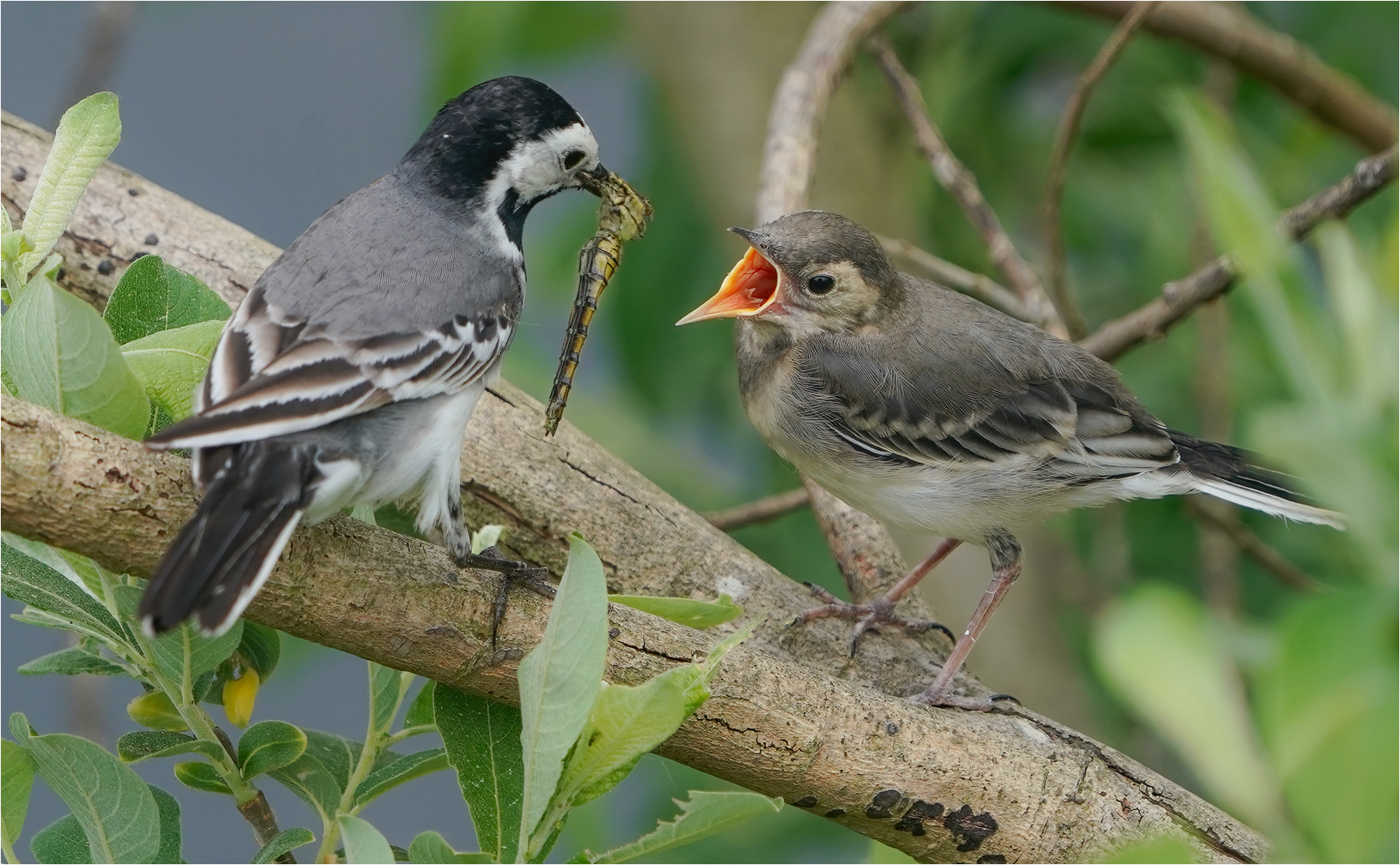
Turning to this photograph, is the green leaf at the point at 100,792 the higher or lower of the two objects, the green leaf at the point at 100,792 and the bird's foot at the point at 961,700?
the lower

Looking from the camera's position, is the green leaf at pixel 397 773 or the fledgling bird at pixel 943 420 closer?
the green leaf at pixel 397 773

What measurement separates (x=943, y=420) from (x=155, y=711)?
2.00m

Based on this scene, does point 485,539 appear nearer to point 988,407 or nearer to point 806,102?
point 988,407

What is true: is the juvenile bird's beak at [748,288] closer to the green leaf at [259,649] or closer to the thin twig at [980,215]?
the thin twig at [980,215]

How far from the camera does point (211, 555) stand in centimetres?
164

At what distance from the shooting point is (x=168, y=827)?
1.84 m

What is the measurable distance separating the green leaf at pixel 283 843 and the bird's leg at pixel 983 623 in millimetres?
1606

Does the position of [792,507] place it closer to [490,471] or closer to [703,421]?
[490,471]

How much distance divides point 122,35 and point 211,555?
371cm

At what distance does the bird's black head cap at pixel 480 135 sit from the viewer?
9.61ft

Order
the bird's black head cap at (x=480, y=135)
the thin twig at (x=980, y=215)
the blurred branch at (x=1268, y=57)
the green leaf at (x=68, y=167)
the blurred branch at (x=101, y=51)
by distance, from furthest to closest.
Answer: the blurred branch at (x=101, y=51), the blurred branch at (x=1268, y=57), the thin twig at (x=980, y=215), the bird's black head cap at (x=480, y=135), the green leaf at (x=68, y=167)

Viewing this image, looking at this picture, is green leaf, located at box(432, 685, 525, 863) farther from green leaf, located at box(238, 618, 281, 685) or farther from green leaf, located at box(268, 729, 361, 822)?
green leaf, located at box(238, 618, 281, 685)

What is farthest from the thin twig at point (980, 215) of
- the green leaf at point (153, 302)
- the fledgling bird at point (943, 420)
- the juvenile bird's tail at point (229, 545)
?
the juvenile bird's tail at point (229, 545)

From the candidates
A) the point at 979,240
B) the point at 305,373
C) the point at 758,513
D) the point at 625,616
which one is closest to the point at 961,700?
the point at 758,513
